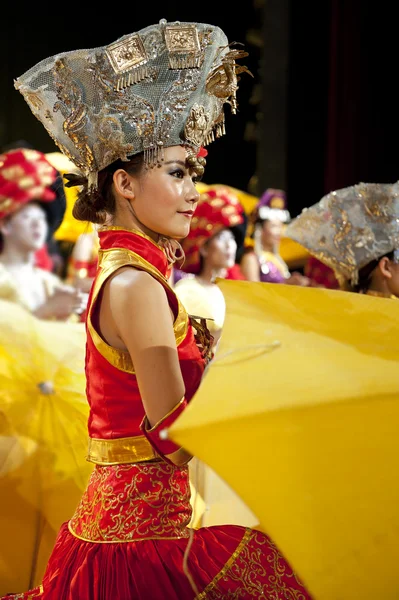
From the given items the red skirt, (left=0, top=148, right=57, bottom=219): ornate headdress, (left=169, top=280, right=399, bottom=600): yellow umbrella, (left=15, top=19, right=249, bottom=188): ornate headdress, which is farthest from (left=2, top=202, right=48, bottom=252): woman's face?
(left=169, top=280, right=399, bottom=600): yellow umbrella

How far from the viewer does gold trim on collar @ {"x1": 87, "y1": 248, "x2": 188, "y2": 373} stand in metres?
1.53

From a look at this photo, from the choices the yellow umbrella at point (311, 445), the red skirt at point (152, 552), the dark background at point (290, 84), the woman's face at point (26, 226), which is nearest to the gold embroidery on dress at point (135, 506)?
the red skirt at point (152, 552)

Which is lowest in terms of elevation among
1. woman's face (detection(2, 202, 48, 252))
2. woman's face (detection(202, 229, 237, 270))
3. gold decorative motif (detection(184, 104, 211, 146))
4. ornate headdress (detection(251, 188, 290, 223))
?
ornate headdress (detection(251, 188, 290, 223))

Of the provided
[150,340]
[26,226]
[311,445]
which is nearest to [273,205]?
[26,226]

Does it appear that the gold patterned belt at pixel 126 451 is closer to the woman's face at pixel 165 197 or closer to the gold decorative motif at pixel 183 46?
the woman's face at pixel 165 197

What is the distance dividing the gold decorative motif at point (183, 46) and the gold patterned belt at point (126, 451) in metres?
0.72

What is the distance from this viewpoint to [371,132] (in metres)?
5.66

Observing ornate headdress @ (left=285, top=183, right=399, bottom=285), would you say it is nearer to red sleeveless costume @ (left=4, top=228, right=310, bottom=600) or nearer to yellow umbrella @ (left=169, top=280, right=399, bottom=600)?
red sleeveless costume @ (left=4, top=228, right=310, bottom=600)

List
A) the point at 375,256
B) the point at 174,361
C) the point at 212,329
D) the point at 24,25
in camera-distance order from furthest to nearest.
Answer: the point at 24,25 < the point at 212,329 < the point at 375,256 < the point at 174,361

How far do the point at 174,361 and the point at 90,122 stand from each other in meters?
0.55

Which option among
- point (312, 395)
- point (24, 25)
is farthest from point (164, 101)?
point (24, 25)

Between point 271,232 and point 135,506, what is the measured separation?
203 inches

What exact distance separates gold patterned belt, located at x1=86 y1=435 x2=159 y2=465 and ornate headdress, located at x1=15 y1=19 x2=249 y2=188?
53 centimetres

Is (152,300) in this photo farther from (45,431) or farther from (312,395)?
(45,431)
